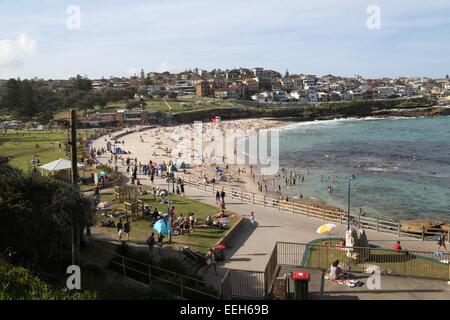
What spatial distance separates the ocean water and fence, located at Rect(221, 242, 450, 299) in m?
12.5

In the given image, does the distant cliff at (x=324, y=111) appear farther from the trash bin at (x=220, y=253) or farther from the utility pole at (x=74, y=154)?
the utility pole at (x=74, y=154)

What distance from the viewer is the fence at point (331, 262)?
11789mm

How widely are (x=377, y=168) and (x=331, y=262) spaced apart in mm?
31308

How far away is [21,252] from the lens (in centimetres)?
1034

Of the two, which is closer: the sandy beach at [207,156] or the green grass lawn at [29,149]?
the sandy beach at [207,156]

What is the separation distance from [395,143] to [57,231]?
2334 inches

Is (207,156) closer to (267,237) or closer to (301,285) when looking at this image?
(267,237)

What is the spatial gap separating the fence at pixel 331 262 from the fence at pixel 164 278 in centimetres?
69

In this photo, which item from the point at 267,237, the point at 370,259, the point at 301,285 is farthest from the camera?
the point at 267,237

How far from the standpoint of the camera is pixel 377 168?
42969 mm

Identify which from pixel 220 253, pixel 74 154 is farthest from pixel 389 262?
pixel 74 154

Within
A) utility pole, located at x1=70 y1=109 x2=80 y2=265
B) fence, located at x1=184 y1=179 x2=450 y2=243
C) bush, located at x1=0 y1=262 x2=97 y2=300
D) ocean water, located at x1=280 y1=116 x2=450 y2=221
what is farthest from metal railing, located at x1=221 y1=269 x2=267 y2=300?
ocean water, located at x1=280 y1=116 x2=450 y2=221

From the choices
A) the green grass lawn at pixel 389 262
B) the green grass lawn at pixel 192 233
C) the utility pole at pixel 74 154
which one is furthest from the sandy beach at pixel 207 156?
the utility pole at pixel 74 154
